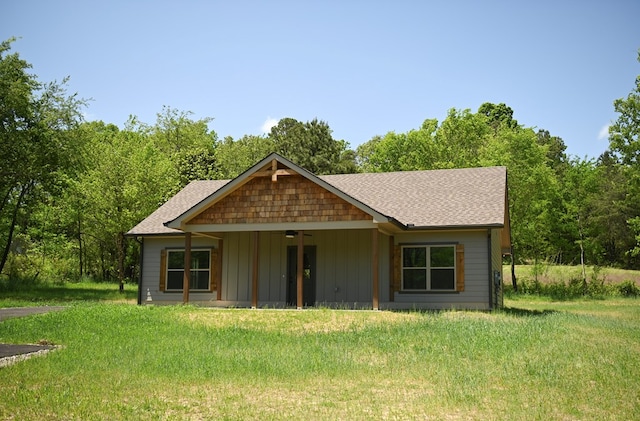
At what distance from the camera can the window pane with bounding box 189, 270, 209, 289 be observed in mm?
23625

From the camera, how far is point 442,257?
69.6ft

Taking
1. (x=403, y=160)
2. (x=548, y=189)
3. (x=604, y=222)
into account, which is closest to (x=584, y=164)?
(x=604, y=222)

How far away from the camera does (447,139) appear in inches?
1778

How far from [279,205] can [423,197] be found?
5.62 metres

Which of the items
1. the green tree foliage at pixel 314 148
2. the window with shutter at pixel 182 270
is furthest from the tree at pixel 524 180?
the window with shutter at pixel 182 270

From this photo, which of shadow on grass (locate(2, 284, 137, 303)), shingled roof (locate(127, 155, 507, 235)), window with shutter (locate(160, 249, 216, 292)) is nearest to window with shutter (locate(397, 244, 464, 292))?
shingled roof (locate(127, 155, 507, 235))

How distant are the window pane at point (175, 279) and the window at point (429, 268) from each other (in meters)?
7.80

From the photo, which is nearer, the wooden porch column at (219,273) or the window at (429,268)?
the window at (429,268)

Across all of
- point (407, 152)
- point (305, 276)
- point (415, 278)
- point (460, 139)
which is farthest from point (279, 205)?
point (460, 139)

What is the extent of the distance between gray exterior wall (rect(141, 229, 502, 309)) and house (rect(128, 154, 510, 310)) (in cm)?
3

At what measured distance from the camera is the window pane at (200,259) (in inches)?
937

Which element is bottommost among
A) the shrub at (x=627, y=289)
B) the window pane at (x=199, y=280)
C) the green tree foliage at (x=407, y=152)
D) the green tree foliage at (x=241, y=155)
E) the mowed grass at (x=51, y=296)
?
the mowed grass at (x=51, y=296)

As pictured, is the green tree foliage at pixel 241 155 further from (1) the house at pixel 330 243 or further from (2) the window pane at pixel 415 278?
(2) the window pane at pixel 415 278

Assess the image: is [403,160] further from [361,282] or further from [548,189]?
[361,282]
